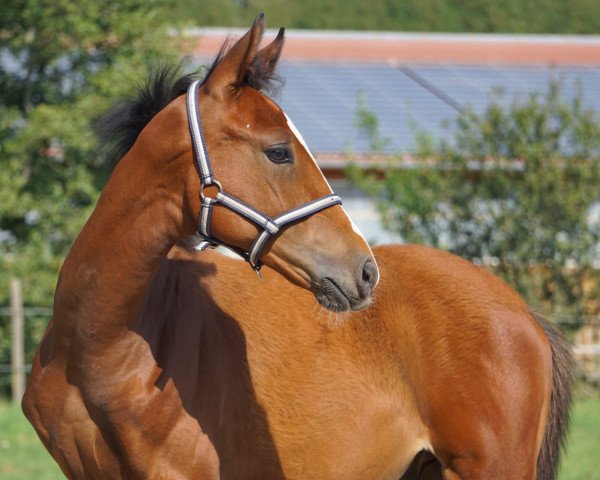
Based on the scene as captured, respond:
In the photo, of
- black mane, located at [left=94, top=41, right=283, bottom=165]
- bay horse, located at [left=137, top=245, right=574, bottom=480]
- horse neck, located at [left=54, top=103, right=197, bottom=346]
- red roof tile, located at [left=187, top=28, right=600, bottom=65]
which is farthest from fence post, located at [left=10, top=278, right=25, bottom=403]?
red roof tile, located at [left=187, top=28, right=600, bottom=65]

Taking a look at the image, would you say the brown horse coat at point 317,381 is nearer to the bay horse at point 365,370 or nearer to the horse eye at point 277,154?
the bay horse at point 365,370

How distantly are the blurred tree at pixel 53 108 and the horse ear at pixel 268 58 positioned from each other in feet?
26.1

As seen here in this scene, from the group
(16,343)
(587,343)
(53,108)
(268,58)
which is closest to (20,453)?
(16,343)

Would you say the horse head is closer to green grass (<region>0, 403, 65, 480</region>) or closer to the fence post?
green grass (<region>0, 403, 65, 480</region>)

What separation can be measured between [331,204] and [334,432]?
3.75 feet

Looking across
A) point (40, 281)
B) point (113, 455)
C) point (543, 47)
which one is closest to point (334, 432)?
point (113, 455)

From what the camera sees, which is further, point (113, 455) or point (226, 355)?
point (226, 355)

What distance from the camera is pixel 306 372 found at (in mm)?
4039

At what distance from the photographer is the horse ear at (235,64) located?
3.27 meters

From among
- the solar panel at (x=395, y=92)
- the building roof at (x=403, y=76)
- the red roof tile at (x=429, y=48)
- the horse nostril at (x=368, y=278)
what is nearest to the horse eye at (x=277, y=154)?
the horse nostril at (x=368, y=278)

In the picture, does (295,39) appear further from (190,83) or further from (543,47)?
(190,83)

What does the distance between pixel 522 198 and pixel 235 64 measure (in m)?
8.82

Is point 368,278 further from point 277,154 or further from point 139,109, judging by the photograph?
point 139,109

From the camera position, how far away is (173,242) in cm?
A: 350
